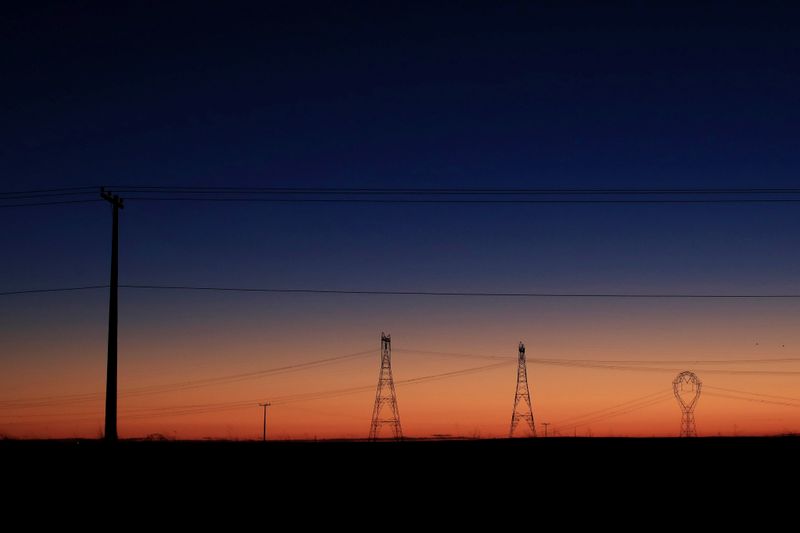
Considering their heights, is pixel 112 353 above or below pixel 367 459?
above

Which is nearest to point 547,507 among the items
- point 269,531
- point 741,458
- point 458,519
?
point 458,519

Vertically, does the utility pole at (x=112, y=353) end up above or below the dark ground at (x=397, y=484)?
above

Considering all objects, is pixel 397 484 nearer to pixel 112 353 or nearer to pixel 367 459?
pixel 367 459

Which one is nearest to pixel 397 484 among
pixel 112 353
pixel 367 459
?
pixel 367 459

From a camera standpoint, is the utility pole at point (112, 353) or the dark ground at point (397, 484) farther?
the utility pole at point (112, 353)

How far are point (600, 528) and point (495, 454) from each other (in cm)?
2373

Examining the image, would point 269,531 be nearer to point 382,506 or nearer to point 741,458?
point 382,506

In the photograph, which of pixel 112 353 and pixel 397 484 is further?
pixel 112 353

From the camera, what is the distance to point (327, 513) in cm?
2711

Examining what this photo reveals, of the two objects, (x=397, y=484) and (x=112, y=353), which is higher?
(x=112, y=353)

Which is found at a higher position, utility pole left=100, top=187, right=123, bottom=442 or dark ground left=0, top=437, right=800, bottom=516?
utility pole left=100, top=187, right=123, bottom=442

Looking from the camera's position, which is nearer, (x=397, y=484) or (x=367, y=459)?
(x=397, y=484)

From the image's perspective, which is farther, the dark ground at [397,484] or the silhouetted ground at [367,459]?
the silhouetted ground at [367,459]

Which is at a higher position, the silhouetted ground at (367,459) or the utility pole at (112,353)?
the utility pole at (112,353)
